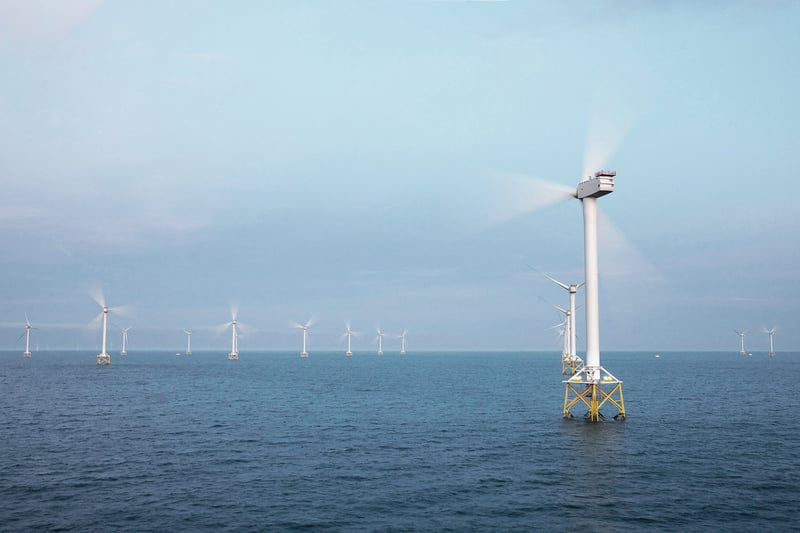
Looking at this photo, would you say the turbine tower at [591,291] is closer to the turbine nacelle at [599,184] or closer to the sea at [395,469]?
the turbine nacelle at [599,184]

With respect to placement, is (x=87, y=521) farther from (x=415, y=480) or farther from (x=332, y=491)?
(x=415, y=480)

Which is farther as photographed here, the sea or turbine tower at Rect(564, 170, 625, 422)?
turbine tower at Rect(564, 170, 625, 422)

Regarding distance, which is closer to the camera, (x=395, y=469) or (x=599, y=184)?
(x=395, y=469)

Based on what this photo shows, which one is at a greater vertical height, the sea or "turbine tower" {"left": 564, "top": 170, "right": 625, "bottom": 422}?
"turbine tower" {"left": 564, "top": 170, "right": 625, "bottom": 422}

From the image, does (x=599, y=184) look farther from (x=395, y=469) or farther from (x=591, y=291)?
(x=395, y=469)

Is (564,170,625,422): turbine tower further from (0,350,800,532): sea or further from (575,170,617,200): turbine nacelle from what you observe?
(0,350,800,532): sea

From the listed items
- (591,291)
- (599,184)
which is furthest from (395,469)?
(599,184)

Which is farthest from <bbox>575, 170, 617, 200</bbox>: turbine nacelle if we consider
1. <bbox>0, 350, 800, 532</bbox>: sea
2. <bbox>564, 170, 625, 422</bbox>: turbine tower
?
<bbox>0, 350, 800, 532</bbox>: sea

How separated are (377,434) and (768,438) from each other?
157 feet

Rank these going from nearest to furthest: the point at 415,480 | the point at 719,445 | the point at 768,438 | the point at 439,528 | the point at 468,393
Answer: the point at 439,528
the point at 415,480
the point at 719,445
the point at 768,438
the point at 468,393

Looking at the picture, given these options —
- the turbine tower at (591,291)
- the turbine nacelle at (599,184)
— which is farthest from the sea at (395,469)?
the turbine nacelle at (599,184)

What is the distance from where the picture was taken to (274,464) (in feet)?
194

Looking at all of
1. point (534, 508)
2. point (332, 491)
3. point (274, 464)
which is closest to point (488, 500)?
point (534, 508)

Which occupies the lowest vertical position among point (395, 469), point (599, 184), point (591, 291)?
point (395, 469)
